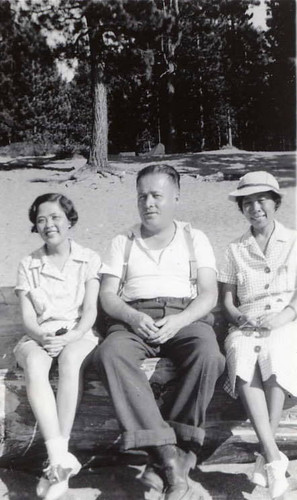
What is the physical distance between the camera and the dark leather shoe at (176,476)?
6.09 ft

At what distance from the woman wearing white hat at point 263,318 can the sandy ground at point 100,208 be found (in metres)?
2.61

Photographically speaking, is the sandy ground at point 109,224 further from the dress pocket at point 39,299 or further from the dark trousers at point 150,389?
the dress pocket at point 39,299

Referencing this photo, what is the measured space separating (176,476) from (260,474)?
0.30 m

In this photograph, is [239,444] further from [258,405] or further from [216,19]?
[216,19]

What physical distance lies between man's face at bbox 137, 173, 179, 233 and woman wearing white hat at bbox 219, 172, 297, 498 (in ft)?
0.87

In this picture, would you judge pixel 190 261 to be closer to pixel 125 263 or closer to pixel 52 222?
pixel 125 263

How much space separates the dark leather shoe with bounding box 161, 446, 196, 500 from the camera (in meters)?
1.86

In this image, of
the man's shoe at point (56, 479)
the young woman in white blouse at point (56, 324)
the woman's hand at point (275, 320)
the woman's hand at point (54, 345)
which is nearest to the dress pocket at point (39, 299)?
the young woman in white blouse at point (56, 324)

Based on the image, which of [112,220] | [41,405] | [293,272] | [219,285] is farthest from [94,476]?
[112,220]

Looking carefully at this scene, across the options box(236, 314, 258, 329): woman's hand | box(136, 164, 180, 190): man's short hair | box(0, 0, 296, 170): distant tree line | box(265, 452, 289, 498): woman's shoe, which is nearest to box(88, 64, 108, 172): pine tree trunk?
box(0, 0, 296, 170): distant tree line

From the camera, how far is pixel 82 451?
2.25m

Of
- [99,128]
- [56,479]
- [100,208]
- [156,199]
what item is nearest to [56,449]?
[56,479]

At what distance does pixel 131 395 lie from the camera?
78.0 inches

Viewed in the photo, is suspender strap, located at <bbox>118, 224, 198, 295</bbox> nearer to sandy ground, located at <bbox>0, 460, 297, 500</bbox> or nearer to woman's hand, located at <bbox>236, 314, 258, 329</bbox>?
woman's hand, located at <bbox>236, 314, 258, 329</bbox>
